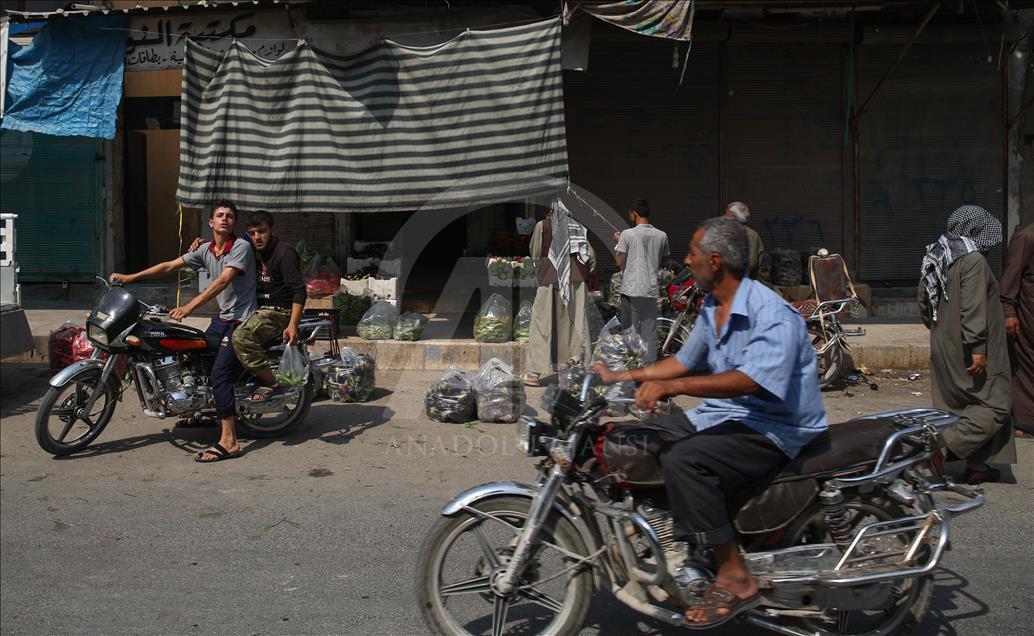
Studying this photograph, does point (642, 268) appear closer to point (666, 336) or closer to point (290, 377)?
point (666, 336)

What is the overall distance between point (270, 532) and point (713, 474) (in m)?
2.75

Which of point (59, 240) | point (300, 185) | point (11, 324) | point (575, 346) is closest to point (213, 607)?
point (11, 324)

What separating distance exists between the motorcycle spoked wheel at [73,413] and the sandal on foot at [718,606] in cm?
475

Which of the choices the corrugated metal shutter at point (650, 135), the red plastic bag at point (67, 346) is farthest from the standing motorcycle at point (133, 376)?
the corrugated metal shutter at point (650, 135)

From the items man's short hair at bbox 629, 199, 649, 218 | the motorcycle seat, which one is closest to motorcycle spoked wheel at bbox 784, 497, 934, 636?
the motorcycle seat

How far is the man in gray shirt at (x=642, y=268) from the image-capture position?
904 cm

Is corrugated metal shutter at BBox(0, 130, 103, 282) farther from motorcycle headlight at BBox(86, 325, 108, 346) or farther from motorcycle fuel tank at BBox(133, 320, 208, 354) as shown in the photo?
motorcycle fuel tank at BBox(133, 320, 208, 354)

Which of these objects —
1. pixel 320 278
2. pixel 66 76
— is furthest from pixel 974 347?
pixel 66 76

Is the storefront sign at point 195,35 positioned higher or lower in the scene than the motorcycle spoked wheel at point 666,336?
higher

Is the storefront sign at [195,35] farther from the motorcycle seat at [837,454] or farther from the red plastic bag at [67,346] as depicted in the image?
the motorcycle seat at [837,454]

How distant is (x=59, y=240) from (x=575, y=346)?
25.5 ft

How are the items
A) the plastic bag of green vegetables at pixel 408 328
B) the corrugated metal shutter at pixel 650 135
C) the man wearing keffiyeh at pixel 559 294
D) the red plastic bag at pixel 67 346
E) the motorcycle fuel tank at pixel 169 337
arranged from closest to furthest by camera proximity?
the motorcycle fuel tank at pixel 169 337, the red plastic bag at pixel 67 346, the man wearing keffiyeh at pixel 559 294, the plastic bag of green vegetables at pixel 408 328, the corrugated metal shutter at pixel 650 135

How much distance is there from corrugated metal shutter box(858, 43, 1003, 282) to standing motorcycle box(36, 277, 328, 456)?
342 inches

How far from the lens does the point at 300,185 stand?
971cm
